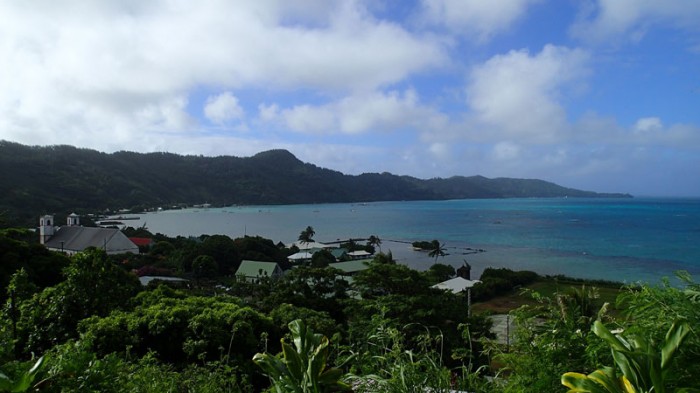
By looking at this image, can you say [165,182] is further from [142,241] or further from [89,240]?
[89,240]

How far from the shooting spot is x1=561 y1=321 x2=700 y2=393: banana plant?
112cm

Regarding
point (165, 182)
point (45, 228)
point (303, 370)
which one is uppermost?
point (165, 182)

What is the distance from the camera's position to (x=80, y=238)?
35.4 m

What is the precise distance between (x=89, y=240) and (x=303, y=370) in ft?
127

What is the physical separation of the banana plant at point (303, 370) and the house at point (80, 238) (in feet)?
119

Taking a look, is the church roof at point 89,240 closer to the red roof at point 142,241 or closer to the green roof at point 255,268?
the red roof at point 142,241

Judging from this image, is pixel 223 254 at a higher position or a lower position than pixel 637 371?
lower

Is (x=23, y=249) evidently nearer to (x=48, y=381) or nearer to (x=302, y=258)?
(x=48, y=381)

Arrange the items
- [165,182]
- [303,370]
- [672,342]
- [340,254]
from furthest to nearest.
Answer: [165,182], [340,254], [303,370], [672,342]

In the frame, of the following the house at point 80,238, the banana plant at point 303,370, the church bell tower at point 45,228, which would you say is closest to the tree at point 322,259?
the house at point 80,238

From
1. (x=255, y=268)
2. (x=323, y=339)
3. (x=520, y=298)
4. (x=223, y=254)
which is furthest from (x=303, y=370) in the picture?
(x=223, y=254)

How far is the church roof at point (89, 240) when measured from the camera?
3419 cm

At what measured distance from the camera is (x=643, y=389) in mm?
1141

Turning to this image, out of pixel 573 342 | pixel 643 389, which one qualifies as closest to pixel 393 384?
pixel 573 342
